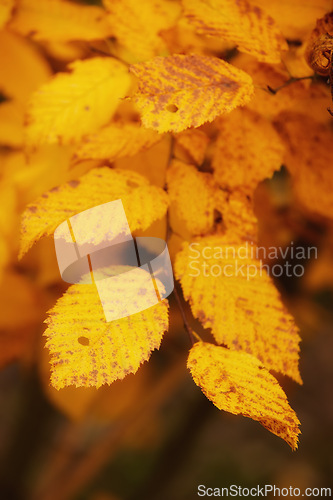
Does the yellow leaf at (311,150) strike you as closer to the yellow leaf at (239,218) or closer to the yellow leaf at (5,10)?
the yellow leaf at (239,218)

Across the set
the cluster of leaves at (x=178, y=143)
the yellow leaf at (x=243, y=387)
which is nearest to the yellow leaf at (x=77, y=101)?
the cluster of leaves at (x=178, y=143)

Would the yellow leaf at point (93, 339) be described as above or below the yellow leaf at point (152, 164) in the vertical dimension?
below

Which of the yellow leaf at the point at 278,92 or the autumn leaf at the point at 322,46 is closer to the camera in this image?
the autumn leaf at the point at 322,46

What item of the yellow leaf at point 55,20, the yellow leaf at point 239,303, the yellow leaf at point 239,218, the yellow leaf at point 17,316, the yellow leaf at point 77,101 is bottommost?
the yellow leaf at point 17,316

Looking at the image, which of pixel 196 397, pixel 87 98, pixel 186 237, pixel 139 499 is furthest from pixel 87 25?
pixel 139 499

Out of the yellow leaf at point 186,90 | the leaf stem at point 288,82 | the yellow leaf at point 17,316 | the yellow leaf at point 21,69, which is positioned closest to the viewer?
the yellow leaf at point 186,90

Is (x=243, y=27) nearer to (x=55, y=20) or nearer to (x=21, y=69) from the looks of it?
(x=55, y=20)

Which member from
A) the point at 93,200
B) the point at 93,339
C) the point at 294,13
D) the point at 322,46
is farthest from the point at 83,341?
the point at 294,13
